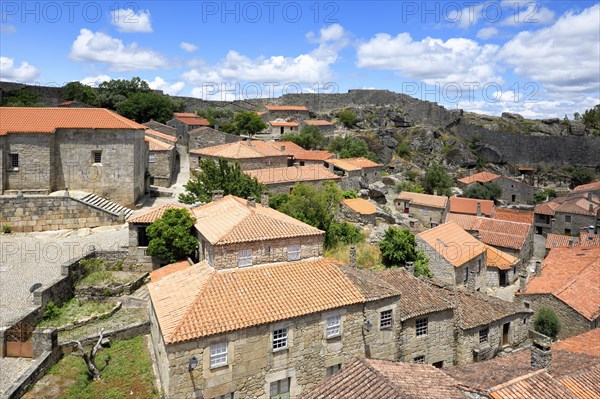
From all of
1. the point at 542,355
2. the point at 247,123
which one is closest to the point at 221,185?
the point at 542,355

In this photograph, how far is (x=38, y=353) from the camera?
49.2ft

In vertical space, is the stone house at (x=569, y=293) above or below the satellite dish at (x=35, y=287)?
below

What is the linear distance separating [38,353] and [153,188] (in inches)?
835

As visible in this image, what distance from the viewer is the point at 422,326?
58.3 ft

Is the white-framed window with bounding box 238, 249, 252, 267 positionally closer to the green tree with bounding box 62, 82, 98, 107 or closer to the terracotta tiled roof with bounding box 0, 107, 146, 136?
the terracotta tiled roof with bounding box 0, 107, 146, 136

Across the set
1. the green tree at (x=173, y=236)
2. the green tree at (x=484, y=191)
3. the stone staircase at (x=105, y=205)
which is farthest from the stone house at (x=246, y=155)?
the green tree at (x=484, y=191)

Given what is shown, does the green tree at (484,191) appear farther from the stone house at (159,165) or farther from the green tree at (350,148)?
the stone house at (159,165)

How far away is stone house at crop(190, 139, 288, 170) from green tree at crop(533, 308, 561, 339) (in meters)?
27.1

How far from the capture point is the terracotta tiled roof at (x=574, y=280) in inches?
957

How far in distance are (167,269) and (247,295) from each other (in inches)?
246

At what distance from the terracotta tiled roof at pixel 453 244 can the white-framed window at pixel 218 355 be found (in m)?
17.7

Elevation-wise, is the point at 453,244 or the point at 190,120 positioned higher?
the point at 190,120

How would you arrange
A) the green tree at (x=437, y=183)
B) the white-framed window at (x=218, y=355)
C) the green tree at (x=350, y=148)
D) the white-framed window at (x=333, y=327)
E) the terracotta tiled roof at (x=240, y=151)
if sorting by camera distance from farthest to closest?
the green tree at (x=350, y=148)
the green tree at (x=437, y=183)
the terracotta tiled roof at (x=240, y=151)
the white-framed window at (x=333, y=327)
the white-framed window at (x=218, y=355)

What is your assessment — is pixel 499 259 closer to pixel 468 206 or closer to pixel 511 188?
pixel 468 206
